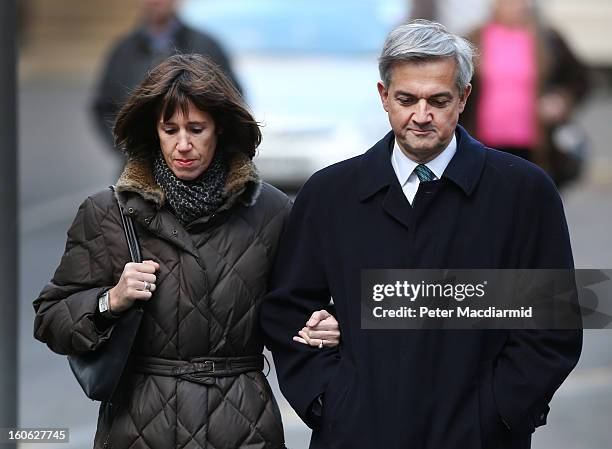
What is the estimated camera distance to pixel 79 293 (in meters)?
3.88

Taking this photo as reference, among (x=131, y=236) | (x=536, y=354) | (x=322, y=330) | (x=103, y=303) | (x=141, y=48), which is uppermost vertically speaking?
(x=141, y=48)

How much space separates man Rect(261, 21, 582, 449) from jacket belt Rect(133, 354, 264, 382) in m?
0.19

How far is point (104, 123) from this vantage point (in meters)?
8.44

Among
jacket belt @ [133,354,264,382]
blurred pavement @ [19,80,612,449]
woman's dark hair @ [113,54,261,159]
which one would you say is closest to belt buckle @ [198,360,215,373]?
jacket belt @ [133,354,264,382]

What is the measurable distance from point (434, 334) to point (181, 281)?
2.30ft

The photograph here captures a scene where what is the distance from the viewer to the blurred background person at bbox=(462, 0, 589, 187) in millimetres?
7934

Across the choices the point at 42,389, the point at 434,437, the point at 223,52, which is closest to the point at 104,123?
the point at 223,52

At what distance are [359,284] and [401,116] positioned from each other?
46 centimetres

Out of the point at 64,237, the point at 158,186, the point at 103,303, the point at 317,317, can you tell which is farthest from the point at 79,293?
the point at 64,237

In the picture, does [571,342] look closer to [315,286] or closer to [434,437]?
[434,437]

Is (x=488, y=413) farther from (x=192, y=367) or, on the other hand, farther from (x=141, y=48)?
(x=141, y=48)

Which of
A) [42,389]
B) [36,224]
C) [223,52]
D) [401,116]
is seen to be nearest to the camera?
[401,116]

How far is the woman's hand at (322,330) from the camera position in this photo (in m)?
3.82

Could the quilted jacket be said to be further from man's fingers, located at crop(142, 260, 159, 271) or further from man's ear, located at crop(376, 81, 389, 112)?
man's ear, located at crop(376, 81, 389, 112)
